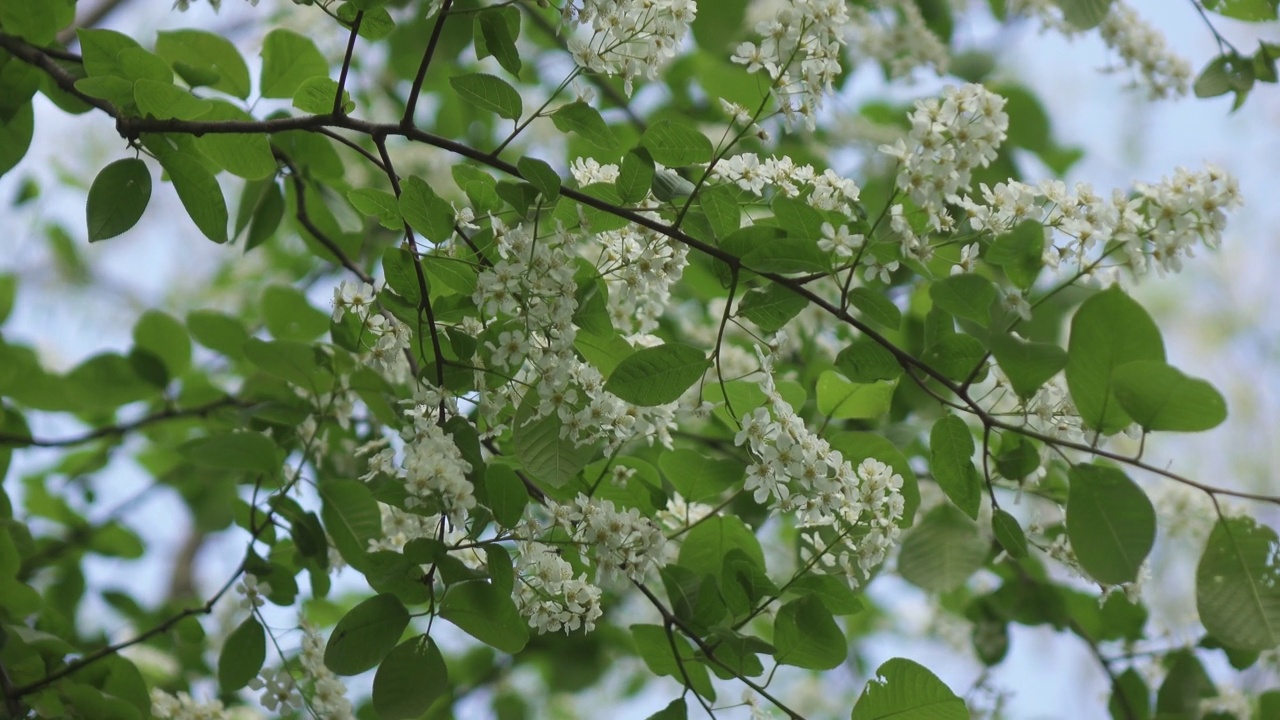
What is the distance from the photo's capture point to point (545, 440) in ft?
3.26

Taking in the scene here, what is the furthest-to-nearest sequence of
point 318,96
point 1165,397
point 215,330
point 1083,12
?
1. point 215,330
2. point 1083,12
3. point 318,96
4. point 1165,397

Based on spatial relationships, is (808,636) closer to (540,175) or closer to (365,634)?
(365,634)

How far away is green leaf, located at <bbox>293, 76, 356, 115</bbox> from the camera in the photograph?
1.07 metres

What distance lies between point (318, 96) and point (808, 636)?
774 millimetres

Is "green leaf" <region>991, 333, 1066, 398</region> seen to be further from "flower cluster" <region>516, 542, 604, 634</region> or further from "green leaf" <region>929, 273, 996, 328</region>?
"flower cluster" <region>516, 542, 604, 634</region>

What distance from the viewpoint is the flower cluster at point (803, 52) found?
0.95 m

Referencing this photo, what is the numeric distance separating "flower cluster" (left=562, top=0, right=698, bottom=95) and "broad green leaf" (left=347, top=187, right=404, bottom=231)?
0.24 meters

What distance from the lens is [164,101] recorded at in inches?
42.6

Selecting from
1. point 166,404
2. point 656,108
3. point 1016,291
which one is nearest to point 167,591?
point 166,404

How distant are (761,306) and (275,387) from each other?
3.65ft

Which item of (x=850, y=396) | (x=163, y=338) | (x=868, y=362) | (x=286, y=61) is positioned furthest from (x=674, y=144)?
A: (x=163, y=338)

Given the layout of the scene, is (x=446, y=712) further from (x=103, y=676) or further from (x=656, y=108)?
(x=656, y=108)

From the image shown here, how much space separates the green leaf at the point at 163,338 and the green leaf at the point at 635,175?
45.6 inches

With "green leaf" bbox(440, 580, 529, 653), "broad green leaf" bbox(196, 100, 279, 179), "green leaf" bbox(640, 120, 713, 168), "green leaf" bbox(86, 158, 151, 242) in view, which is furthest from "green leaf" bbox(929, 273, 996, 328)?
"green leaf" bbox(86, 158, 151, 242)
